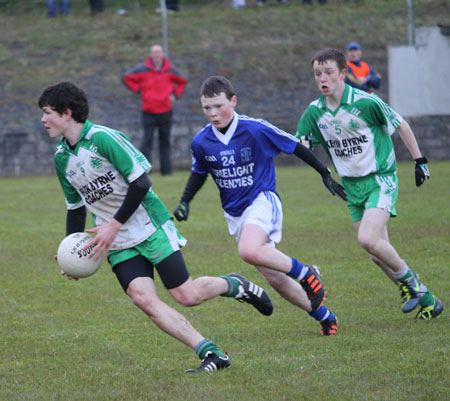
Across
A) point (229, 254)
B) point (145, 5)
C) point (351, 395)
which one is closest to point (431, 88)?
point (145, 5)

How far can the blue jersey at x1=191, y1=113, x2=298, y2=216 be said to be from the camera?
5.75 meters

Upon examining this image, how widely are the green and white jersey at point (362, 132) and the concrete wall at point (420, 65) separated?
14.7 m

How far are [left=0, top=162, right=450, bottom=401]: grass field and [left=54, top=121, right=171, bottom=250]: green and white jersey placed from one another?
0.86 meters

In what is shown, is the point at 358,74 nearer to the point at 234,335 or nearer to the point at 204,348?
the point at 234,335

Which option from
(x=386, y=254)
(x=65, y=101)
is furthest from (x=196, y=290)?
(x=386, y=254)

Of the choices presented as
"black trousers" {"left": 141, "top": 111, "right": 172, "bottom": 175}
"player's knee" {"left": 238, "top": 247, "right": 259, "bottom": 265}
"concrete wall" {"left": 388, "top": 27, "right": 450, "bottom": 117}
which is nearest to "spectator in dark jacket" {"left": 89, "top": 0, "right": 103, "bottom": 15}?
"black trousers" {"left": 141, "top": 111, "right": 172, "bottom": 175}

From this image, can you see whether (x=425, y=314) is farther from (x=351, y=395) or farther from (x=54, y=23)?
(x=54, y=23)

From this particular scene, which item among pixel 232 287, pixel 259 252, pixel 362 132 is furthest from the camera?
pixel 362 132

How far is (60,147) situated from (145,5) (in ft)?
70.7

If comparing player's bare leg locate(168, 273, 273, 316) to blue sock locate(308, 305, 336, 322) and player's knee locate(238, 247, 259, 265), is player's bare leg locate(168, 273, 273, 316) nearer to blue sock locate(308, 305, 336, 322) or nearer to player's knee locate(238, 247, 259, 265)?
player's knee locate(238, 247, 259, 265)

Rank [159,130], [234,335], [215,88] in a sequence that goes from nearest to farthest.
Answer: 1. [215,88]
2. [234,335]
3. [159,130]

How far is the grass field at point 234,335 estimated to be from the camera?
450cm

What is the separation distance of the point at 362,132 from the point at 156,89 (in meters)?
11.8

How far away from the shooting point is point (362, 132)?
6461 mm
